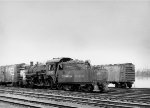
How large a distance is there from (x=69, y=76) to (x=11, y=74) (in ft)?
45.6

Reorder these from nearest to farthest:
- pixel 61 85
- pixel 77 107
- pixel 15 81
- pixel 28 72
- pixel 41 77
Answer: pixel 77 107 < pixel 61 85 < pixel 41 77 < pixel 28 72 < pixel 15 81

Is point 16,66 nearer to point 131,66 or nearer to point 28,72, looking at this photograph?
point 28,72

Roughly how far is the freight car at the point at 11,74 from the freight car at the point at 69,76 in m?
5.52

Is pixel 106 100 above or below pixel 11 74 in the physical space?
below

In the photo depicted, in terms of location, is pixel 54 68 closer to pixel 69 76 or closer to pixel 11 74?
pixel 69 76

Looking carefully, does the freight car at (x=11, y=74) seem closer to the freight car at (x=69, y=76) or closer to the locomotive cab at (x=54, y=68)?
the freight car at (x=69, y=76)

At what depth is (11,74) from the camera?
33312 millimetres

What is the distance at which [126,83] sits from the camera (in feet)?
96.0

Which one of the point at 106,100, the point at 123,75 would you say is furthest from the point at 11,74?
the point at 106,100

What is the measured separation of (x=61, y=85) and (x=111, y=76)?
8.78 m

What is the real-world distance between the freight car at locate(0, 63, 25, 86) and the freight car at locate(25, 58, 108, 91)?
5.52 m

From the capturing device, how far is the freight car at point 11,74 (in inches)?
1271

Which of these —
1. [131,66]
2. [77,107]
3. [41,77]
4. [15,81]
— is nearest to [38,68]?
[41,77]

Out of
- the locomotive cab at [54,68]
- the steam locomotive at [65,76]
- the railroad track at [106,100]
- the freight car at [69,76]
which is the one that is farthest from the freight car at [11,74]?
the railroad track at [106,100]
